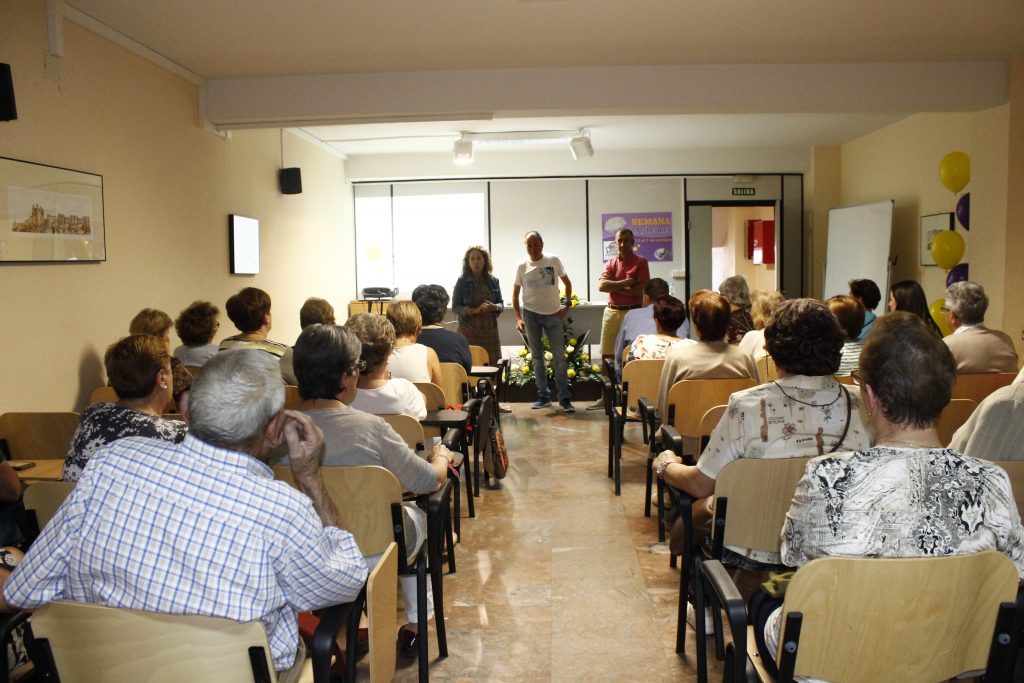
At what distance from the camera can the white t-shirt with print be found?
7.49 m

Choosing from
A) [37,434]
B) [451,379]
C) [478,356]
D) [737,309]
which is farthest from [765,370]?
[37,434]

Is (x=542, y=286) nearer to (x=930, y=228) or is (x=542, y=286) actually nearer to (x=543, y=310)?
(x=543, y=310)

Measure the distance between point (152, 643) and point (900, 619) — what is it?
4.43 feet

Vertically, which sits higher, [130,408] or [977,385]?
[130,408]

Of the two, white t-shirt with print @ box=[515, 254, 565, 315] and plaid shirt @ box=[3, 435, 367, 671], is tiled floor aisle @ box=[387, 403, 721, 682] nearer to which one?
plaid shirt @ box=[3, 435, 367, 671]

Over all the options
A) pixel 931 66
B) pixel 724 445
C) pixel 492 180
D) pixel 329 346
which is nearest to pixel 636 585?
pixel 724 445

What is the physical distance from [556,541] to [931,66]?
472 centimetres

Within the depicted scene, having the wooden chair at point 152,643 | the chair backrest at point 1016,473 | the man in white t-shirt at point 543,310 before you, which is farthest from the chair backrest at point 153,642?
the man in white t-shirt at point 543,310

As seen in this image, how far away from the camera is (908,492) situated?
1.59 meters

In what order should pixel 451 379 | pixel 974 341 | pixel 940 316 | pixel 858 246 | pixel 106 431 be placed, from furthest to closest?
pixel 858 246 < pixel 940 316 < pixel 451 379 < pixel 974 341 < pixel 106 431

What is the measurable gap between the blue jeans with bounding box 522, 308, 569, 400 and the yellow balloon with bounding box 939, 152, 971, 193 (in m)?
3.56

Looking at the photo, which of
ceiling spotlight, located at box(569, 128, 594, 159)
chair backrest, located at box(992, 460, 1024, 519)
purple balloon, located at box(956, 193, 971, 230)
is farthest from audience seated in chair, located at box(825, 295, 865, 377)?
ceiling spotlight, located at box(569, 128, 594, 159)

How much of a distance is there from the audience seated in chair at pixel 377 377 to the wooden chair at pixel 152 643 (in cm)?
175

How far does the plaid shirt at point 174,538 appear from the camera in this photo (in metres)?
1.49
